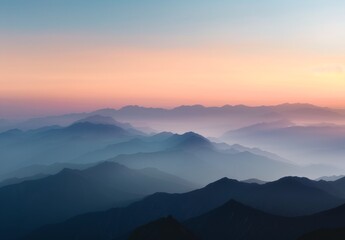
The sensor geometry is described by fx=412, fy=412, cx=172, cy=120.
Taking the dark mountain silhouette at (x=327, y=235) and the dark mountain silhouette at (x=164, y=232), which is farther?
the dark mountain silhouette at (x=164, y=232)

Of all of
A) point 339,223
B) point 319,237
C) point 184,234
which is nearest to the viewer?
point 319,237

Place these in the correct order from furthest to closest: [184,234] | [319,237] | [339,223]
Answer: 1. [339,223]
2. [184,234]
3. [319,237]

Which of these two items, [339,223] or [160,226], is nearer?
[160,226]

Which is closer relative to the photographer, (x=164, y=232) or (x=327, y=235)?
(x=327, y=235)

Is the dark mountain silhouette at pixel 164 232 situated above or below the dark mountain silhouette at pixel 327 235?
below

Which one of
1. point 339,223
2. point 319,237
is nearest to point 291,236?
point 339,223

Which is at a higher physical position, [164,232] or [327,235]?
[327,235]

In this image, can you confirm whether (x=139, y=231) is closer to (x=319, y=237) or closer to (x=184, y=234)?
(x=184, y=234)

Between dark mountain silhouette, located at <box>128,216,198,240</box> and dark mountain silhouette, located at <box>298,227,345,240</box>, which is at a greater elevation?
dark mountain silhouette, located at <box>298,227,345,240</box>
